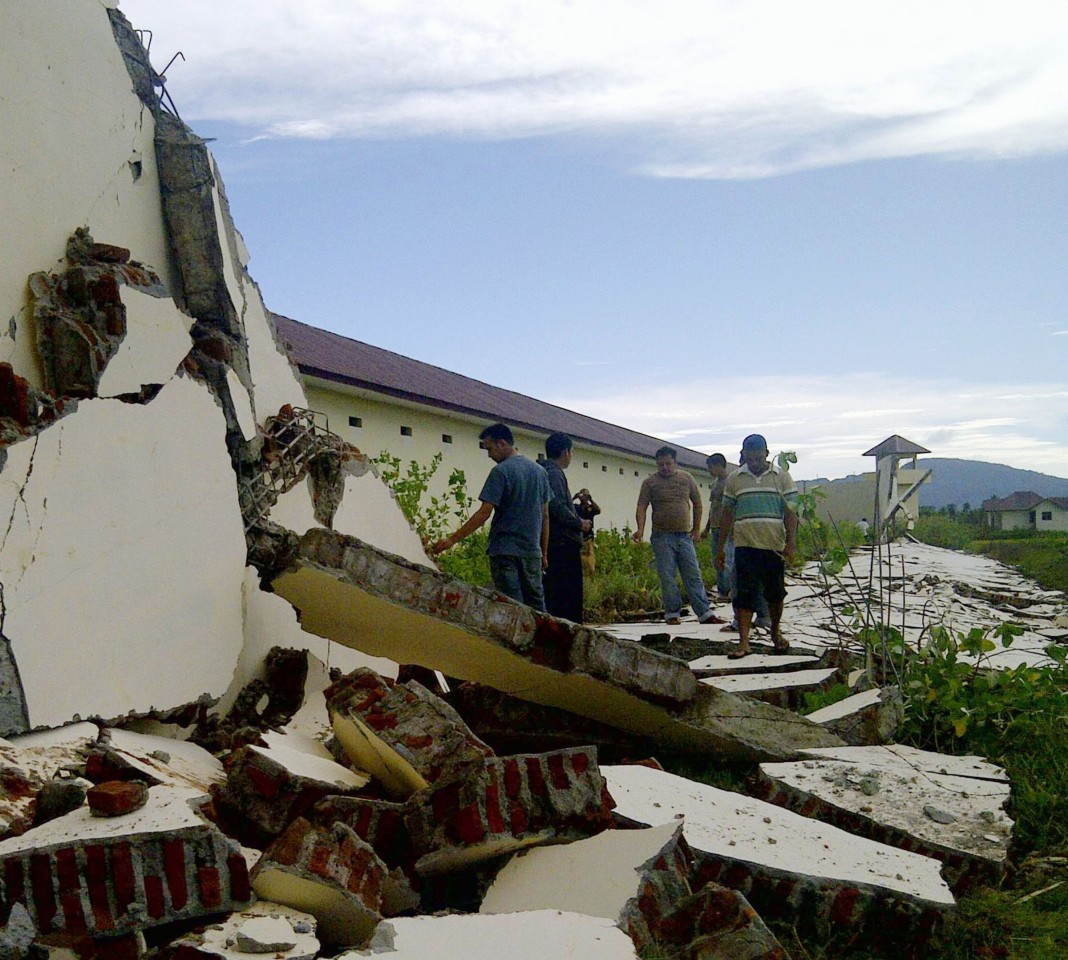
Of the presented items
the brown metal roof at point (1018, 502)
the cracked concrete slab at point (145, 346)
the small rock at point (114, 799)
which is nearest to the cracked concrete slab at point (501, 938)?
the small rock at point (114, 799)

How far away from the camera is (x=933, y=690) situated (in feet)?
15.5

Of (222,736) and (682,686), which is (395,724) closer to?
(222,736)

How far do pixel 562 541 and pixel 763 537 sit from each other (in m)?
1.44

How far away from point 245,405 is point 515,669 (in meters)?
1.73

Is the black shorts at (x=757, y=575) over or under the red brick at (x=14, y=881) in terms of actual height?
over

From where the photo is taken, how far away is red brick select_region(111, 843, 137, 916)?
200cm

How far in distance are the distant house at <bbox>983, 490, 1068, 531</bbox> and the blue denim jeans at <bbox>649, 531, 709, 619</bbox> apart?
154 ft

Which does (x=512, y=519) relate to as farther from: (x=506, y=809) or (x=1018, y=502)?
(x=1018, y=502)

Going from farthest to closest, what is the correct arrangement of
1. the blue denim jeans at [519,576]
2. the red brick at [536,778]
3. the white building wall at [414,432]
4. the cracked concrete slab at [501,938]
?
1. the white building wall at [414,432]
2. the blue denim jeans at [519,576]
3. the red brick at [536,778]
4. the cracked concrete slab at [501,938]

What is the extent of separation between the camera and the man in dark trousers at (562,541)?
681 cm

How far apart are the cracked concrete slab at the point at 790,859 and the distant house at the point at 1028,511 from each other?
5191cm

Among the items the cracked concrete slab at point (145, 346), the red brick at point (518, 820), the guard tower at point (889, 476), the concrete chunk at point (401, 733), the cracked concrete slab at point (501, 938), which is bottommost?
the cracked concrete slab at point (501, 938)

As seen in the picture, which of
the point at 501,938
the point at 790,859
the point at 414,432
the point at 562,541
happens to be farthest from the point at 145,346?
the point at 414,432

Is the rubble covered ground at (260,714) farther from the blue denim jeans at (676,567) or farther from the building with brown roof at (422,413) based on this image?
the blue denim jeans at (676,567)
